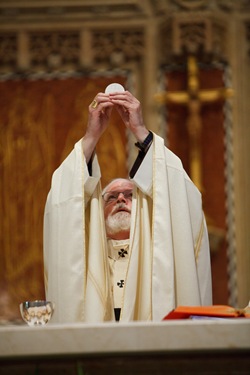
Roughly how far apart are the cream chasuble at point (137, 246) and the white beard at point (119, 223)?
21cm

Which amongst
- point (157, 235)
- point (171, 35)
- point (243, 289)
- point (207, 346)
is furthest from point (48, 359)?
point (171, 35)

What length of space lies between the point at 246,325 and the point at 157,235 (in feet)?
6.07

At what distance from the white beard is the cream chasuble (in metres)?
0.21

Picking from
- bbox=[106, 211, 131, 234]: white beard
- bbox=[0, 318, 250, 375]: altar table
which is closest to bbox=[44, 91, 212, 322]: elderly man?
bbox=[106, 211, 131, 234]: white beard

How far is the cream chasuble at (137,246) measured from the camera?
454 cm

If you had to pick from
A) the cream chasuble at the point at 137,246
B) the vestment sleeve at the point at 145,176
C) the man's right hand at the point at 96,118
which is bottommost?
the cream chasuble at the point at 137,246

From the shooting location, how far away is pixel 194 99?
23.4 feet

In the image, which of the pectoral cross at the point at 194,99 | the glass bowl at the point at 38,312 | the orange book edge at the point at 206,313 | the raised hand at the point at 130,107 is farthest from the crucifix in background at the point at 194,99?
the orange book edge at the point at 206,313

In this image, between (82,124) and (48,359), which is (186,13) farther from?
(48,359)

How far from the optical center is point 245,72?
23.7 ft

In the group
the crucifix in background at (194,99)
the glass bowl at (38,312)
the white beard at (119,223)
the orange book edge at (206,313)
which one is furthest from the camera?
the crucifix in background at (194,99)

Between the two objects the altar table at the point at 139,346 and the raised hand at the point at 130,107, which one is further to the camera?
the raised hand at the point at 130,107

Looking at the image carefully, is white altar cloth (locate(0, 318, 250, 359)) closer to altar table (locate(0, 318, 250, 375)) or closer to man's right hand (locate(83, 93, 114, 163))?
altar table (locate(0, 318, 250, 375))

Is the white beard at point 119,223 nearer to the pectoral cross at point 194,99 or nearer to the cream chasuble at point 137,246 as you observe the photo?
the cream chasuble at point 137,246
